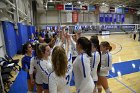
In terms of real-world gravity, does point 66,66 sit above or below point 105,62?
above

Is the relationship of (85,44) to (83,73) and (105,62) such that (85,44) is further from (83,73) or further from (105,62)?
(105,62)

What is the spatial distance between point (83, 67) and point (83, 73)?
10cm

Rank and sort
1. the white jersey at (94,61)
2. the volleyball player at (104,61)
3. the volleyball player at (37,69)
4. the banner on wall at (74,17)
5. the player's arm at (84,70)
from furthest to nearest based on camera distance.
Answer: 1. the banner on wall at (74,17)
2. the volleyball player at (104,61)
3. the white jersey at (94,61)
4. the volleyball player at (37,69)
5. the player's arm at (84,70)

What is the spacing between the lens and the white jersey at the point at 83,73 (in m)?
2.03

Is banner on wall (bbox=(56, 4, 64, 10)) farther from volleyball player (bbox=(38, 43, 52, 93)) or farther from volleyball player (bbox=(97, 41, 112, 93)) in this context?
volleyball player (bbox=(38, 43, 52, 93))

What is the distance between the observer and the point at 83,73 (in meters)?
2.06

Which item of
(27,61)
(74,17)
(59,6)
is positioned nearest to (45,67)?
(27,61)

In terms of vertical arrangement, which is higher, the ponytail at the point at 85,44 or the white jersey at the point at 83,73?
the ponytail at the point at 85,44

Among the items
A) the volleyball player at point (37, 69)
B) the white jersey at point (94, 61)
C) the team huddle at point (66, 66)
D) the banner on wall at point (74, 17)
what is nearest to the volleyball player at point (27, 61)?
the team huddle at point (66, 66)

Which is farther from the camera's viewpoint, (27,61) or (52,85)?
(27,61)

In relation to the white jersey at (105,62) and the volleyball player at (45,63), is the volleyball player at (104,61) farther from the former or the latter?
the volleyball player at (45,63)

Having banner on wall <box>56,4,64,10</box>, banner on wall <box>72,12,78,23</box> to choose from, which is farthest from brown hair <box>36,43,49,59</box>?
banner on wall <box>72,12,78,23</box>

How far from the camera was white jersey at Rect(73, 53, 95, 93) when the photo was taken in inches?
80.0

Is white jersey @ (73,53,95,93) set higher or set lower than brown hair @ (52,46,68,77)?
lower
